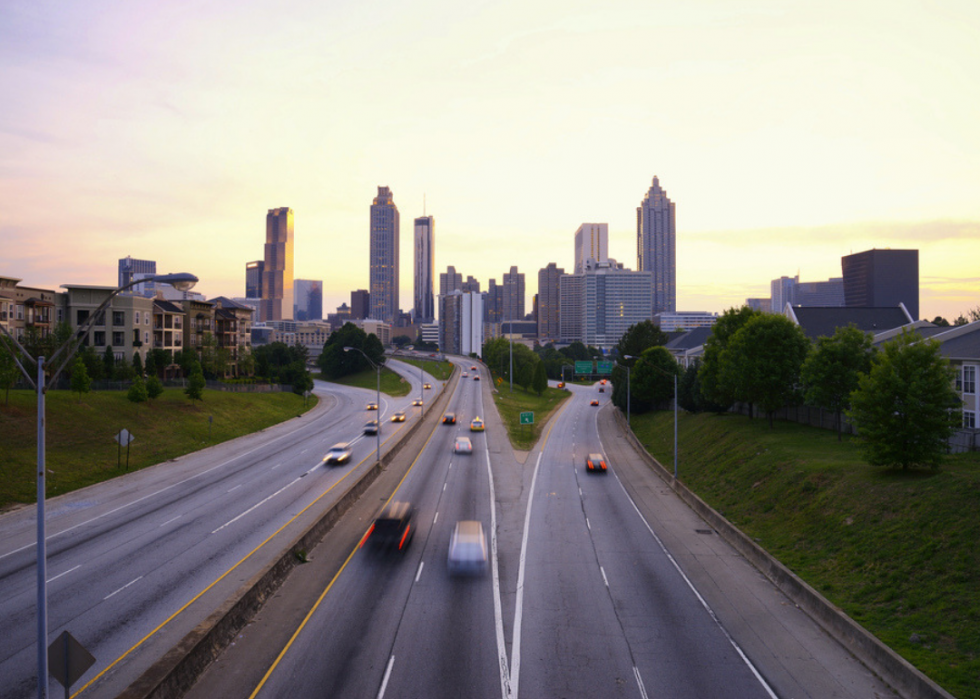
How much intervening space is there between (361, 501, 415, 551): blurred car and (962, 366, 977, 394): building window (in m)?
37.6

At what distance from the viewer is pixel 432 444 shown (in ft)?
191

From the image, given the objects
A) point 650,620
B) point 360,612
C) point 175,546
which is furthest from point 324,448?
point 650,620

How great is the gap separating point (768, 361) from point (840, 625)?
32790mm

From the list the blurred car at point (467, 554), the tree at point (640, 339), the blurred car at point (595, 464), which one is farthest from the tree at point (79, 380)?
the tree at point (640, 339)

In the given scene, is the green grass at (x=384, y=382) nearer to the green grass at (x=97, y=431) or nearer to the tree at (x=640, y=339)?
the green grass at (x=97, y=431)

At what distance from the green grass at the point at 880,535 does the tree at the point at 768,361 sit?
7157mm

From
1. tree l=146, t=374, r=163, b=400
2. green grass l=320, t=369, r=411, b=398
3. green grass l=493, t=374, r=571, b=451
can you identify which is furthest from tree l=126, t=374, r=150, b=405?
green grass l=320, t=369, r=411, b=398

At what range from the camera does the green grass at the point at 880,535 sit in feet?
55.8

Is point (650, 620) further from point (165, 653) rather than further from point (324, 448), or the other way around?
point (324, 448)

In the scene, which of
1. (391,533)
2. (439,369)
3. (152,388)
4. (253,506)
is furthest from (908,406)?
(439,369)

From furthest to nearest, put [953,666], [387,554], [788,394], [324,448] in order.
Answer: [324,448]
[788,394]
[387,554]
[953,666]

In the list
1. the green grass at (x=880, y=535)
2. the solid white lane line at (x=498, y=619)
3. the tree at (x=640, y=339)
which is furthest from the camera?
the tree at (x=640, y=339)

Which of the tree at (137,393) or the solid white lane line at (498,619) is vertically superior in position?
the tree at (137,393)

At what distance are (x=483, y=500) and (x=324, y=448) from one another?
78.1ft
